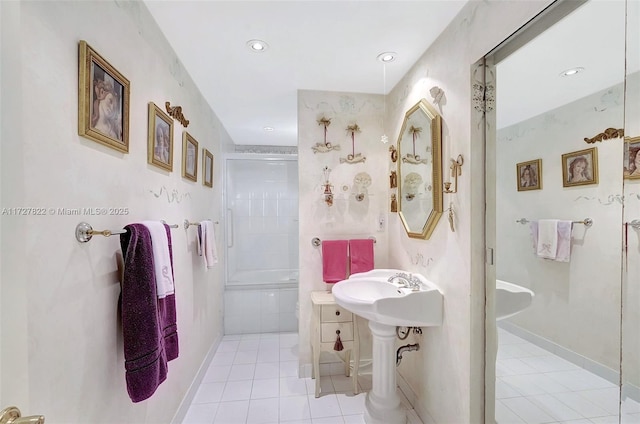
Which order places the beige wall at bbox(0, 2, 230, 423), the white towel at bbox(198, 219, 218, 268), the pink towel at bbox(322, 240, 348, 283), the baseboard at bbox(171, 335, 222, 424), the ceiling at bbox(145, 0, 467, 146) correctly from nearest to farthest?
the beige wall at bbox(0, 2, 230, 423) → the ceiling at bbox(145, 0, 467, 146) → the baseboard at bbox(171, 335, 222, 424) → the white towel at bbox(198, 219, 218, 268) → the pink towel at bbox(322, 240, 348, 283)

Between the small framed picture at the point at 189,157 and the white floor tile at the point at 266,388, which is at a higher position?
the small framed picture at the point at 189,157

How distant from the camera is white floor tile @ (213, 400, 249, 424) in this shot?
179 centimetres

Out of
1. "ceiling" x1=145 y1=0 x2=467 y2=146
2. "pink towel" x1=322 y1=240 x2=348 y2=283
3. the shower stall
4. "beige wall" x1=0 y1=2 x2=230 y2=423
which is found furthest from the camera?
the shower stall

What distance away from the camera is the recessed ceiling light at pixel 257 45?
1624 millimetres

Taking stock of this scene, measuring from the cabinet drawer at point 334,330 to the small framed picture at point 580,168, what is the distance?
63.7 inches

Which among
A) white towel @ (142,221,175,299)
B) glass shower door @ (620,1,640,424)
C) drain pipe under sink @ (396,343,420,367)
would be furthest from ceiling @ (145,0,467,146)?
drain pipe under sink @ (396,343,420,367)

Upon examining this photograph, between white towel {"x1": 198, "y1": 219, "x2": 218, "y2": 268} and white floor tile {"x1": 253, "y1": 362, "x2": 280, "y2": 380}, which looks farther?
white floor tile {"x1": 253, "y1": 362, "x2": 280, "y2": 380}

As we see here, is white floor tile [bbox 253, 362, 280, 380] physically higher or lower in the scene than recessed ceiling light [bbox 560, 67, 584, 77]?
lower

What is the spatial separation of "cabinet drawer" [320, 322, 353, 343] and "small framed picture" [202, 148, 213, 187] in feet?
5.37

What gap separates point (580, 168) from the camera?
954mm

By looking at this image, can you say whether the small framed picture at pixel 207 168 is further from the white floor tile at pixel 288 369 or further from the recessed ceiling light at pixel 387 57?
the white floor tile at pixel 288 369

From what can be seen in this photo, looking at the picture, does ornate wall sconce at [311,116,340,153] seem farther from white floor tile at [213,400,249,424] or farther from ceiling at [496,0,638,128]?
white floor tile at [213,400,249,424]

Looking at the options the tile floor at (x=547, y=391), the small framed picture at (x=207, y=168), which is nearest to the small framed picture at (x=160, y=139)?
the small framed picture at (x=207, y=168)

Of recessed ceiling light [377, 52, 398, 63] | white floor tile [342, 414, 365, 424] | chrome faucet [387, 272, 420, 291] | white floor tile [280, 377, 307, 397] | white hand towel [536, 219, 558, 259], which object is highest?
recessed ceiling light [377, 52, 398, 63]
